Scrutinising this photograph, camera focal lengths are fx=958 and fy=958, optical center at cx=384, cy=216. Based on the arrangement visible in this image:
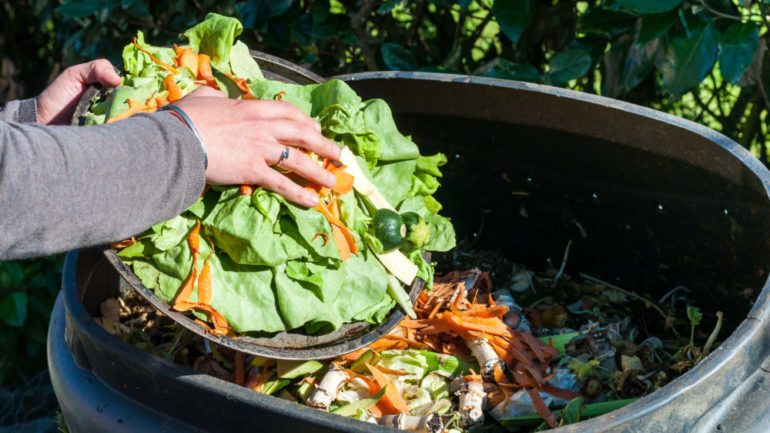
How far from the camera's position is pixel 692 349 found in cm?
231

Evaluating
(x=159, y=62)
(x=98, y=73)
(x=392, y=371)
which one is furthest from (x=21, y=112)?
(x=392, y=371)

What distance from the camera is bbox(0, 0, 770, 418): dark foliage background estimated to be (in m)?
2.78

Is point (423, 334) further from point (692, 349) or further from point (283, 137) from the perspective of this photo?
point (283, 137)

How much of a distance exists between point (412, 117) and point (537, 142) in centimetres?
36

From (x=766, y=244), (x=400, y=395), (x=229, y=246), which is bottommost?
(x=400, y=395)

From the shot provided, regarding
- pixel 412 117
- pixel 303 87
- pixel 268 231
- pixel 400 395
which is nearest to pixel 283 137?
pixel 268 231

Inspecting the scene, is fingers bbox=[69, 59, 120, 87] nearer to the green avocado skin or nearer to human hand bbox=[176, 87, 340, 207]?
human hand bbox=[176, 87, 340, 207]

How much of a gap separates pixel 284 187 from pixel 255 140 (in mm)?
134

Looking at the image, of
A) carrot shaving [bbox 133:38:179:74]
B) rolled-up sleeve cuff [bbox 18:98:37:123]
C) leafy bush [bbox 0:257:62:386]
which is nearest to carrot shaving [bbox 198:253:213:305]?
carrot shaving [bbox 133:38:179:74]

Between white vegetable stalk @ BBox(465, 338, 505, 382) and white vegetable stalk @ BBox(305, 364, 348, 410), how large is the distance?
0.34 metres

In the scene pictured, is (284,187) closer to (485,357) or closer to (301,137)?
(301,137)

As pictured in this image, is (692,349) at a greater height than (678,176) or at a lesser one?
lesser

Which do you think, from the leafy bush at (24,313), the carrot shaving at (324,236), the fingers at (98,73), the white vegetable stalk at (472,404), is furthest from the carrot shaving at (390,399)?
the leafy bush at (24,313)

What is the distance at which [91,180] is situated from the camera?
1.51 meters
